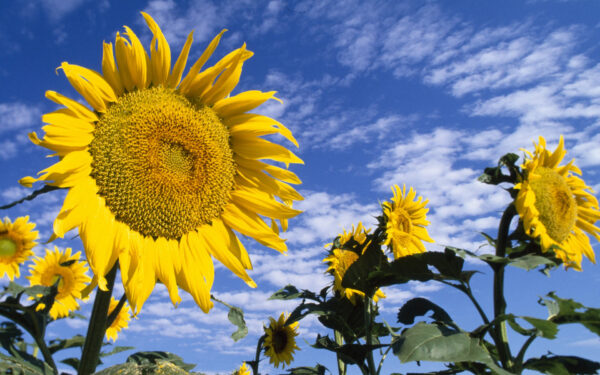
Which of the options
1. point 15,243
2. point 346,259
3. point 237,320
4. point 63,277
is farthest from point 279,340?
point 15,243

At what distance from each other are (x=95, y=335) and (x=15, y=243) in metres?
4.65

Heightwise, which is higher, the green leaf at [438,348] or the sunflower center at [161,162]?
the sunflower center at [161,162]

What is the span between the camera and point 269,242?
8.96 ft

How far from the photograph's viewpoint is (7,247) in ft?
19.4

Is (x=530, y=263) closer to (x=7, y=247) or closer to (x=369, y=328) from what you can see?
(x=369, y=328)

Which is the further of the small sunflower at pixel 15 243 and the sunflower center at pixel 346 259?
the small sunflower at pixel 15 243

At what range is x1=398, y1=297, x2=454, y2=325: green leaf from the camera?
3.14m

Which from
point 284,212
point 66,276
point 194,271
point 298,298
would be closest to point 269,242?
point 284,212

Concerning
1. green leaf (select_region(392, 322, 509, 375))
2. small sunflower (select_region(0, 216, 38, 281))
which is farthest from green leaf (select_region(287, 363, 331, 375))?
small sunflower (select_region(0, 216, 38, 281))

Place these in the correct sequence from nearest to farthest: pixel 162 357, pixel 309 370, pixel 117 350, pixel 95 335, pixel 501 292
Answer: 1. pixel 95 335
2. pixel 162 357
3. pixel 501 292
4. pixel 309 370
5. pixel 117 350

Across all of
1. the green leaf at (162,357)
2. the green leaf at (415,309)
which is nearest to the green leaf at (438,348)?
the green leaf at (415,309)

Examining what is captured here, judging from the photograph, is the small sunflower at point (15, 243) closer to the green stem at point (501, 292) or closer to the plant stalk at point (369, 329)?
the plant stalk at point (369, 329)

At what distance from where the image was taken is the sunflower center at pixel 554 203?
400 centimetres

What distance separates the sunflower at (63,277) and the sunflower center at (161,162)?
12.0ft
